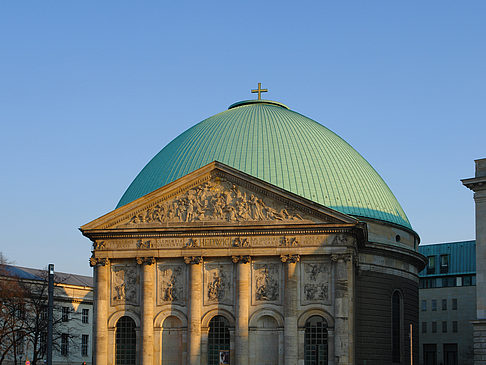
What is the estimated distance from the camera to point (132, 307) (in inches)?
2368

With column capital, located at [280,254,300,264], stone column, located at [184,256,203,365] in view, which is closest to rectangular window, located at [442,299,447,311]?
column capital, located at [280,254,300,264]

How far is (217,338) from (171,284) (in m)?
4.96

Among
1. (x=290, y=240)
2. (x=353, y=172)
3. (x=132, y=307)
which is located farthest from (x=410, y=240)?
(x=132, y=307)

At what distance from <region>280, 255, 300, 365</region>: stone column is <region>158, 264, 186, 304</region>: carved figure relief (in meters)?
7.39

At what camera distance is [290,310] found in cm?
5709

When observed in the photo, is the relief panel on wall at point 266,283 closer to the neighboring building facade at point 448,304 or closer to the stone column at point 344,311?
the stone column at point 344,311

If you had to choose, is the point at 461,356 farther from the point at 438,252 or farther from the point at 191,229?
the point at 191,229

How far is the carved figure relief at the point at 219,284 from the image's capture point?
58.7 m

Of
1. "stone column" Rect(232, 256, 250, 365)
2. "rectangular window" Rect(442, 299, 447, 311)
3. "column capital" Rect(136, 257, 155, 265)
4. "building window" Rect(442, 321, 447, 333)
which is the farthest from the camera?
"building window" Rect(442, 321, 447, 333)

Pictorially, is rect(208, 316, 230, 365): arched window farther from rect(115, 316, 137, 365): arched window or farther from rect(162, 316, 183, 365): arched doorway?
rect(115, 316, 137, 365): arched window

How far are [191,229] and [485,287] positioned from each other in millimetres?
19986

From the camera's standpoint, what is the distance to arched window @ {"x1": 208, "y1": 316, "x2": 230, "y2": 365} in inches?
2308

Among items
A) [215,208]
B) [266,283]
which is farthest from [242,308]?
[215,208]

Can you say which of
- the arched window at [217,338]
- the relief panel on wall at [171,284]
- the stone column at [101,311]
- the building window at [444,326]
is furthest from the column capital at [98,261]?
the building window at [444,326]
